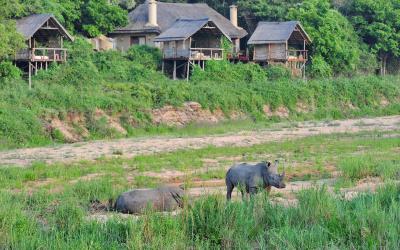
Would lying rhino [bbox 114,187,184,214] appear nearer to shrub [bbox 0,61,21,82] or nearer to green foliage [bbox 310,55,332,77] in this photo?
shrub [bbox 0,61,21,82]

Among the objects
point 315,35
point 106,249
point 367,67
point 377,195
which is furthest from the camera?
point 367,67

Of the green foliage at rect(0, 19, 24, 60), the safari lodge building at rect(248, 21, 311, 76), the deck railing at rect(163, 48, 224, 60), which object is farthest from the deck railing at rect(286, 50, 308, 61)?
the green foliage at rect(0, 19, 24, 60)

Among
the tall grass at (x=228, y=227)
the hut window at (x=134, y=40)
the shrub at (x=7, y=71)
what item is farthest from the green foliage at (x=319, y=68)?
the tall grass at (x=228, y=227)

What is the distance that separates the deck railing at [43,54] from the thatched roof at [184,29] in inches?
284

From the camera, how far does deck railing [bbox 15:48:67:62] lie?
38812 mm

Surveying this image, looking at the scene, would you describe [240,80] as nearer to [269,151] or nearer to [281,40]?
[281,40]

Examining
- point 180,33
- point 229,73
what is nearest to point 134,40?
point 180,33

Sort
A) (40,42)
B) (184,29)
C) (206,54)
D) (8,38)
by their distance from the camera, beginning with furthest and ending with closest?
1. (206,54)
2. (184,29)
3. (40,42)
4. (8,38)

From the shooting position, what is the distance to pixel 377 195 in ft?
39.0

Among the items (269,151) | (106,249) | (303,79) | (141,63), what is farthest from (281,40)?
(106,249)

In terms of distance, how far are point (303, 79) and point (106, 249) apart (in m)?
39.2

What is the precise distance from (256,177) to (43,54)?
92.9ft

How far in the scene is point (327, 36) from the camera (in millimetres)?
50281

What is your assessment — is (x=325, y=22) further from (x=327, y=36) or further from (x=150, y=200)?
(x=150, y=200)
